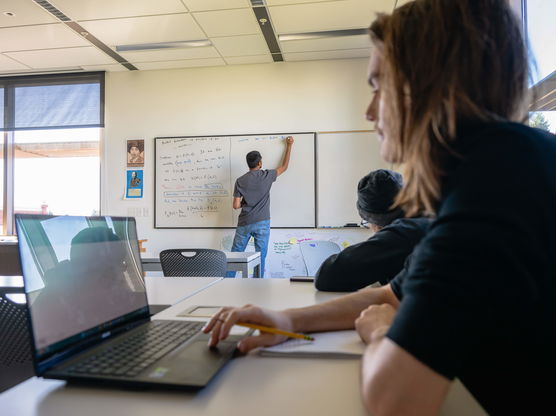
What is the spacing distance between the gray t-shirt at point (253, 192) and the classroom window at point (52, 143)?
1.86 meters

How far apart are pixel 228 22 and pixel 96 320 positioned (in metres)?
3.26

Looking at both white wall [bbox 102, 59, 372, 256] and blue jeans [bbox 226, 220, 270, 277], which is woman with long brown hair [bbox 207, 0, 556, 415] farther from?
white wall [bbox 102, 59, 372, 256]

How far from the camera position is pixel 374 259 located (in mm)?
1367

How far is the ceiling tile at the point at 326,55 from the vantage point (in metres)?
4.12

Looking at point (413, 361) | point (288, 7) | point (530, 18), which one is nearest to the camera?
point (413, 361)

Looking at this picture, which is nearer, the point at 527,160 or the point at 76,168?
the point at 527,160

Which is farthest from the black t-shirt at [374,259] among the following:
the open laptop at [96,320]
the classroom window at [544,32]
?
the classroom window at [544,32]

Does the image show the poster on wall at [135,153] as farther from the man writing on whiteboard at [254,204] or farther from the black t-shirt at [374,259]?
the black t-shirt at [374,259]

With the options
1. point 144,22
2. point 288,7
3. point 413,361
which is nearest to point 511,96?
point 413,361

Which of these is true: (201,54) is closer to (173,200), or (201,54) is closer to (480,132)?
(173,200)

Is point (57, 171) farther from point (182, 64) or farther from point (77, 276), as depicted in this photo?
point (77, 276)

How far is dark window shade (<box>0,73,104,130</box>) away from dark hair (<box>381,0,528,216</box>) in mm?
4702

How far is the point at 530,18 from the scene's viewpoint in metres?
2.26

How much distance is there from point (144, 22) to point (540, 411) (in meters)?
3.79
